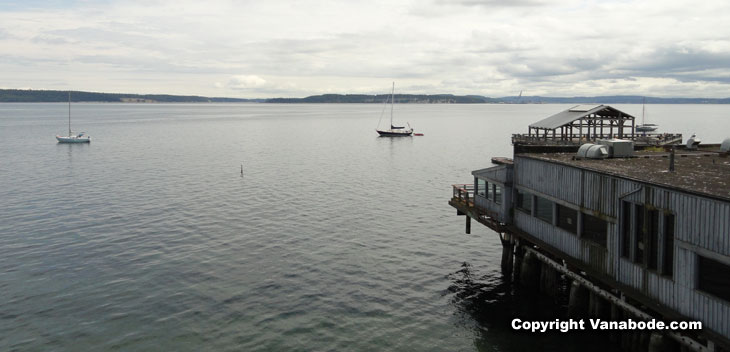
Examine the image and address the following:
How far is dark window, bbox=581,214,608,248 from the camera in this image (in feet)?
76.4

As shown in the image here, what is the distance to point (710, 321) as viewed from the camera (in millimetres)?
17750

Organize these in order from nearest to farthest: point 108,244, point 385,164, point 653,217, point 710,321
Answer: point 710,321
point 653,217
point 108,244
point 385,164

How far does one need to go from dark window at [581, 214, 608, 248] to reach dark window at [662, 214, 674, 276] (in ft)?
11.6

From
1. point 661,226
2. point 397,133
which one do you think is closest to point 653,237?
point 661,226

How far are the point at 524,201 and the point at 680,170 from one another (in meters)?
7.82

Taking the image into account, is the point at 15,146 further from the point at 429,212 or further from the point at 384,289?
the point at 384,289

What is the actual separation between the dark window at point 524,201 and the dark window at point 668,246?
391 inches

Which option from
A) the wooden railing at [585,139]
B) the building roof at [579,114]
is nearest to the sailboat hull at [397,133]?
the wooden railing at [585,139]

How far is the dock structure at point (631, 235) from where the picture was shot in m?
17.9

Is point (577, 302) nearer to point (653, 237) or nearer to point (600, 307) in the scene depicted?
point (600, 307)

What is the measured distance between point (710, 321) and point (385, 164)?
75819 mm

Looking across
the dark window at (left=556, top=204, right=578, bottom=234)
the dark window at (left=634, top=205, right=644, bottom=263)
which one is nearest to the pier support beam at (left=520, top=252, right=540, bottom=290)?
the dark window at (left=556, top=204, right=578, bottom=234)

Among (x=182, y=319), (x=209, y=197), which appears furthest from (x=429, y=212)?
(x=182, y=319)

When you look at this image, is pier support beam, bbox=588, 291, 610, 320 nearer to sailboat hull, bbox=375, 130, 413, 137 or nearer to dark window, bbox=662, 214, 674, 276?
dark window, bbox=662, 214, 674, 276
